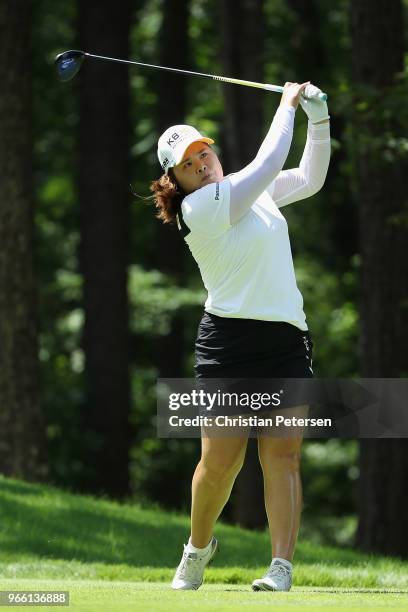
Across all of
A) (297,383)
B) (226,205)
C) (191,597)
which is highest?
(226,205)

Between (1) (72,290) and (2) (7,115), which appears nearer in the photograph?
(2) (7,115)

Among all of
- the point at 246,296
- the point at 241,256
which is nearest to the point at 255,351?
the point at 246,296

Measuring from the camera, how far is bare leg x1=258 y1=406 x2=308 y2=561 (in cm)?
582

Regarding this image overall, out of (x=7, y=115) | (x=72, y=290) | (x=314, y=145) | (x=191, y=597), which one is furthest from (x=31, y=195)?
(x=72, y=290)

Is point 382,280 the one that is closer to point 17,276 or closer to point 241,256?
point 17,276

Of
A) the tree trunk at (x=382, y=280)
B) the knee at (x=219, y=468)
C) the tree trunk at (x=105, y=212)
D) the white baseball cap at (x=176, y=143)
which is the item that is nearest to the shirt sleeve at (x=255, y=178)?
the white baseball cap at (x=176, y=143)

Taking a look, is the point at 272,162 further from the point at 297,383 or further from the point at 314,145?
the point at 297,383

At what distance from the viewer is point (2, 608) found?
4.86m

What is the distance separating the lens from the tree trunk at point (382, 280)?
40.9ft

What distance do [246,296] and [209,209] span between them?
0.40 m

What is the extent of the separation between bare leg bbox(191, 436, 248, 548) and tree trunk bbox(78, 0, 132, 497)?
11.9 m

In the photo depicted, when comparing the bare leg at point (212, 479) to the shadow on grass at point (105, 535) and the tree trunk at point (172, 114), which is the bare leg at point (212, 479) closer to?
the shadow on grass at point (105, 535)

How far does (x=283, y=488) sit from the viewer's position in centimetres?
582

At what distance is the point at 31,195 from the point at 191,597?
801cm
